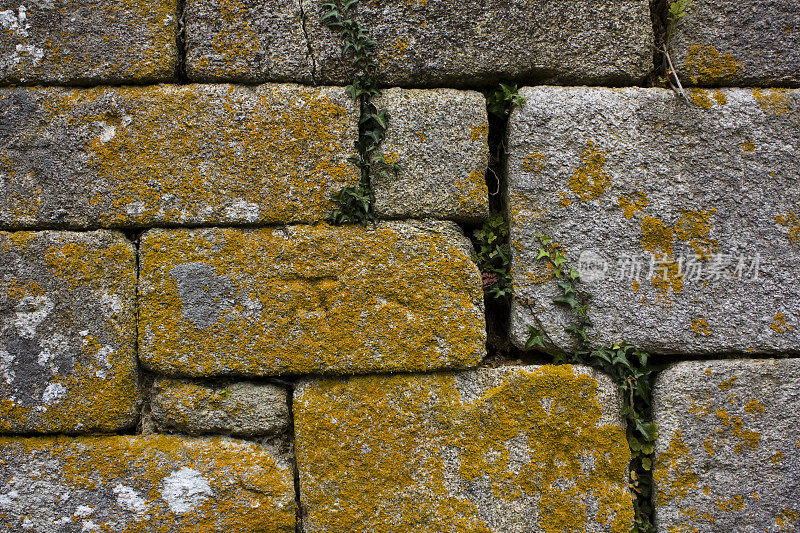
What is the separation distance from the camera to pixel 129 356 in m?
1.63

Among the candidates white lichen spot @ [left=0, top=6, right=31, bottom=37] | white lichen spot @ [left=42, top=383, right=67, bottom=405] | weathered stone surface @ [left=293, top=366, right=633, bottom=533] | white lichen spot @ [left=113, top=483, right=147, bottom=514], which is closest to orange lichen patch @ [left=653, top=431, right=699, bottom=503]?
weathered stone surface @ [left=293, top=366, right=633, bottom=533]

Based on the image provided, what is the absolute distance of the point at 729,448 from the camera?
A: 1653mm

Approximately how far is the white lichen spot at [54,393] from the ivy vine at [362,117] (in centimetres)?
99

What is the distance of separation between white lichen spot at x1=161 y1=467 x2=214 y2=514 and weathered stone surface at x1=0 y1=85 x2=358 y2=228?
0.80 m

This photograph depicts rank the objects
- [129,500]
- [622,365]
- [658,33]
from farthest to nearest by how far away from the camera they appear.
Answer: [658,33], [622,365], [129,500]

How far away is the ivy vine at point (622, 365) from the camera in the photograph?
167 cm

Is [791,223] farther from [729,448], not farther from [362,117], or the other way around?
[362,117]

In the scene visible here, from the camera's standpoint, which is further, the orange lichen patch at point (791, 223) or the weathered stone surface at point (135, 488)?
the orange lichen patch at point (791, 223)

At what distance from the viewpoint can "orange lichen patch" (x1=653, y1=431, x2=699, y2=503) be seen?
1646mm

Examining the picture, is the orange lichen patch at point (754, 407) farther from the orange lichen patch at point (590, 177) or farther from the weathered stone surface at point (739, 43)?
the weathered stone surface at point (739, 43)

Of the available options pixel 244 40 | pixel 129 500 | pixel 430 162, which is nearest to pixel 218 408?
pixel 129 500

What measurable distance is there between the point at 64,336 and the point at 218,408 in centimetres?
53

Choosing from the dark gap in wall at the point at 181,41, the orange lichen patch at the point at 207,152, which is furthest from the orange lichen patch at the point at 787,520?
the dark gap in wall at the point at 181,41

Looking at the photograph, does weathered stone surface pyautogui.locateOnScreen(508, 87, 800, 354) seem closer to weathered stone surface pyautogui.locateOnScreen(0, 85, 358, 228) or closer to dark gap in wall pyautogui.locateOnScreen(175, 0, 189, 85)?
weathered stone surface pyautogui.locateOnScreen(0, 85, 358, 228)
